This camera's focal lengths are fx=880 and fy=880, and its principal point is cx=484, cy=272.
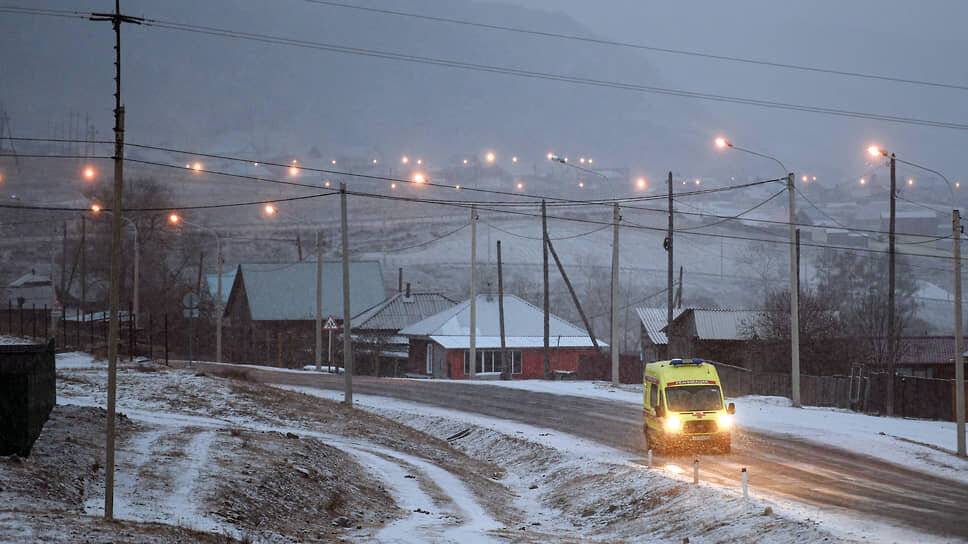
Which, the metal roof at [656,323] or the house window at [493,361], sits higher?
the metal roof at [656,323]

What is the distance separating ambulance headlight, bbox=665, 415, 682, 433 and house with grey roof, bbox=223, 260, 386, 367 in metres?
52.9

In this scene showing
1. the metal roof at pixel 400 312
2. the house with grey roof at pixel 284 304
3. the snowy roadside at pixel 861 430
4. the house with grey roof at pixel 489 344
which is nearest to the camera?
the snowy roadside at pixel 861 430

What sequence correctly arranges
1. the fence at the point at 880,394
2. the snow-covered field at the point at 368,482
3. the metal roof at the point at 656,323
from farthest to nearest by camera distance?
the metal roof at the point at 656,323, the fence at the point at 880,394, the snow-covered field at the point at 368,482

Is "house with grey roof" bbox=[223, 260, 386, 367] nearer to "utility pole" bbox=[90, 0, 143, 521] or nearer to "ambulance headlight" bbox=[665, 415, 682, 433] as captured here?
"ambulance headlight" bbox=[665, 415, 682, 433]

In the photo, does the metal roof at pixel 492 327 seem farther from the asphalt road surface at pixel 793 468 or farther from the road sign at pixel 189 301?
the asphalt road surface at pixel 793 468

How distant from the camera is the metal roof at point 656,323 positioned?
62.6m

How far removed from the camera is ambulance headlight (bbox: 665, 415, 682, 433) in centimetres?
2420

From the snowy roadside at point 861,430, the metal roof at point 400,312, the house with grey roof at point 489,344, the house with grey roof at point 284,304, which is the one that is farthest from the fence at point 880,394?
the house with grey roof at point 284,304

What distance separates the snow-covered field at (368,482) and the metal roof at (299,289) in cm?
5024

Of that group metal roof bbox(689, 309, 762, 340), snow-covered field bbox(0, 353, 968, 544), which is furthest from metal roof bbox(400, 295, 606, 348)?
snow-covered field bbox(0, 353, 968, 544)

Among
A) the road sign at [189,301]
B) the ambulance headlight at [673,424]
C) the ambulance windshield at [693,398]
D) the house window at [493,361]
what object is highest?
the road sign at [189,301]

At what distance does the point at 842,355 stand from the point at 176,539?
4376cm

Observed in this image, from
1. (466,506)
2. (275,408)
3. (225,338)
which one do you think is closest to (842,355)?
(275,408)

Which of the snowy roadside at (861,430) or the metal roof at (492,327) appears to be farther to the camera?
the metal roof at (492,327)
